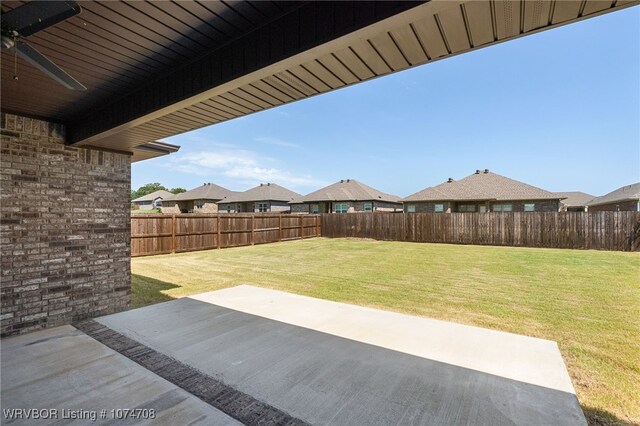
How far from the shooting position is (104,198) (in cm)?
497

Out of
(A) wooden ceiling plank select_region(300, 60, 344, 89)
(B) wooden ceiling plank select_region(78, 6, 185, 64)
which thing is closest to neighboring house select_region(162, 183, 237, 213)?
(B) wooden ceiling plank select_region(78, 6, 185, 64)

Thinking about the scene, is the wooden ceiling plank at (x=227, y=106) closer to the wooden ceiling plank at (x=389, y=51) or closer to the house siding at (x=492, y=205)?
the wooden ceiling plank at (x=389, y=51)

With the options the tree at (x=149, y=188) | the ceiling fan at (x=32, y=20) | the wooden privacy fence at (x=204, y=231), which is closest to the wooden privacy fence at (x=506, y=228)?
the wooden privacy fence at (x=204, y=231)

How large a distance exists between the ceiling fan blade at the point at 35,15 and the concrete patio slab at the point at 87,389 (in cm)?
281

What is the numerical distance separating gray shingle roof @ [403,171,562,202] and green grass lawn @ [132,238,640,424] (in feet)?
35.0

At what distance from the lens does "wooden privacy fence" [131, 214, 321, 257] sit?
1207cm

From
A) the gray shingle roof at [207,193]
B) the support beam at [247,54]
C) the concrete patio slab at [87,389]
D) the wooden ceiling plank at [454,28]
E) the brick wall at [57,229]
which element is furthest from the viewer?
the gray shingle roof at [207,193]

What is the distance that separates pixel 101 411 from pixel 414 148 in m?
37.9

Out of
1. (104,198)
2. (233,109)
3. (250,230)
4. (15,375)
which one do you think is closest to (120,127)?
(233,109)

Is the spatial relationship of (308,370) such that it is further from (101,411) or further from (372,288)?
(372,288)

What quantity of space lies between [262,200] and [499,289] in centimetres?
2946

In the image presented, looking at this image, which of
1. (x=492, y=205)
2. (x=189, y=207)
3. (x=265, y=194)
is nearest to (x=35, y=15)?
(x=492, y=205)

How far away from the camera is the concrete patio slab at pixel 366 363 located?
92.5 inches

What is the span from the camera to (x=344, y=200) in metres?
29.0
